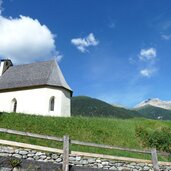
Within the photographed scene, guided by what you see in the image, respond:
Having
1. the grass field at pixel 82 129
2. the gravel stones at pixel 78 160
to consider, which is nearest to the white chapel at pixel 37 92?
the grass field at pixel 82 129

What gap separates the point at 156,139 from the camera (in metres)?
23.2

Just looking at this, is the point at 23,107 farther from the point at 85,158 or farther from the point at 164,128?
the point at 85,158

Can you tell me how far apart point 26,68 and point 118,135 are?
70.2 feet

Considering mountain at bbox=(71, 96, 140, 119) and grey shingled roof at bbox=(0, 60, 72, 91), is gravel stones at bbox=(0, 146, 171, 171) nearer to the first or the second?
grey shingled roof at bbox=(0, 60, 72, 91)

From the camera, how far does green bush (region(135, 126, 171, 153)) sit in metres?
22.6

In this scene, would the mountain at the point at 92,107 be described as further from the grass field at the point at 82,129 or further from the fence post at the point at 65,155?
the fence post at the point at 65,155

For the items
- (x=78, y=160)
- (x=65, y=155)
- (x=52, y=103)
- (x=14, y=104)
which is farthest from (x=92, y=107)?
(x=65, y=155)

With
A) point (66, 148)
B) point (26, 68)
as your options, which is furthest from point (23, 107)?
point (66, 148)

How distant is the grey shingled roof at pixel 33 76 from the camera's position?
3741cm

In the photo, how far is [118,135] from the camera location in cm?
2409

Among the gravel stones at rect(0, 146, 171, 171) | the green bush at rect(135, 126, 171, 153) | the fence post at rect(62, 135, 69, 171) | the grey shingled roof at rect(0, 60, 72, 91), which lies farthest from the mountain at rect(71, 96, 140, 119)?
the fence post at rect(62, 135, 69, 171)

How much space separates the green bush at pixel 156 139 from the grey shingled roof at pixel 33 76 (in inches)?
608

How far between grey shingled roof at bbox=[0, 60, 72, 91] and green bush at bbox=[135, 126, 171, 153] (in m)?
15.4

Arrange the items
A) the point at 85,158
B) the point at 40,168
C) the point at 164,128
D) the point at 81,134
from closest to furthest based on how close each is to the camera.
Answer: the point at 40,168, the point at 85,158, the point at 81,134, the point at 164,128
